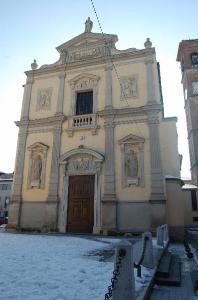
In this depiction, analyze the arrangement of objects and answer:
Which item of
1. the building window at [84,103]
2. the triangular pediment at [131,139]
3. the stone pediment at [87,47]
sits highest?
the stone pediment at [87,47]

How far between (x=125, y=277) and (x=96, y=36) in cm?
1725

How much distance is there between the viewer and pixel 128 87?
50.5ft

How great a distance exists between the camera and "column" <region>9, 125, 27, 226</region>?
1467 cm

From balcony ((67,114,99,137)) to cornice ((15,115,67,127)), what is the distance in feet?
1.93

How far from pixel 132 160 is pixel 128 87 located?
473cm

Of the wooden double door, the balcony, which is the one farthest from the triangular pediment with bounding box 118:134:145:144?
the wooden double door

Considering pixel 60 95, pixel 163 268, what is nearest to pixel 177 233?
pixel 163 268

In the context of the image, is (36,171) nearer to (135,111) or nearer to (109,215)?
(109,215)

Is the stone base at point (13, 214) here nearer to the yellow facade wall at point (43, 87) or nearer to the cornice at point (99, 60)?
the yellow facade wall at point (43, 87)

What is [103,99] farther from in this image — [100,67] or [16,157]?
[16,157]

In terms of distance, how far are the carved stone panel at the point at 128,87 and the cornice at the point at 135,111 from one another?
38.9 inches

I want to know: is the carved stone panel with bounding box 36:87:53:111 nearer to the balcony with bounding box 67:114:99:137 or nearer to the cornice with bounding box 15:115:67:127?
the cornice with bounding box 15:115:67:127

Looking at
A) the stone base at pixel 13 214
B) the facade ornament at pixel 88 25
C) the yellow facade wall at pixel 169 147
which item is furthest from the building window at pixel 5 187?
the yellow facade wall at pixel 169 147

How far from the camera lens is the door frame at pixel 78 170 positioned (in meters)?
13.6
